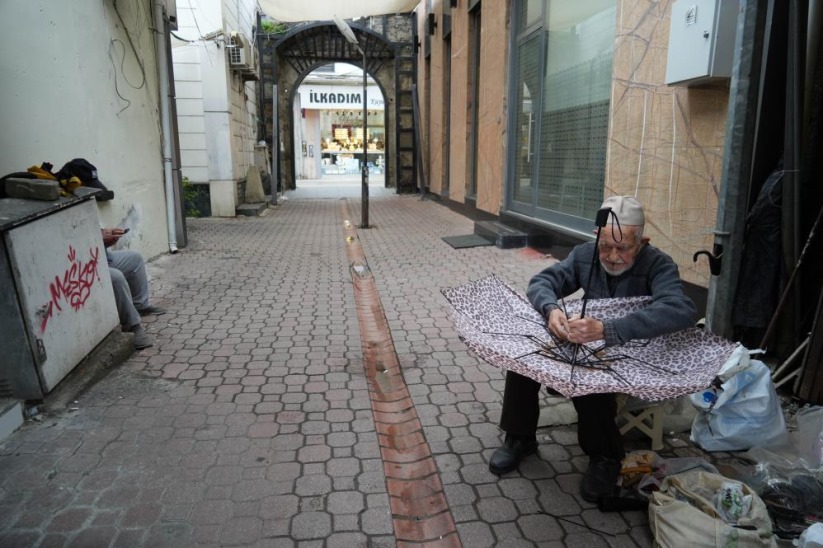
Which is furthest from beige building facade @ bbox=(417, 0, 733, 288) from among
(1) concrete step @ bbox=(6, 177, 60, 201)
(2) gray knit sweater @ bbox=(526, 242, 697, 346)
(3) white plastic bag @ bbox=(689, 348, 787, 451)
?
(1) concrete step @ bbox=(6, 177, 60, 201)

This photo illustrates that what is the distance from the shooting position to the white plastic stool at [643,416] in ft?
8.73

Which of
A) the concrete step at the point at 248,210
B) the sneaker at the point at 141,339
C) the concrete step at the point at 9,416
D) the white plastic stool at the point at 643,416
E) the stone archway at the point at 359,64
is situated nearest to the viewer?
the white plastic stool at the point at 643,416

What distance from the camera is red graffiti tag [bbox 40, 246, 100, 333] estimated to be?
319 centimetres

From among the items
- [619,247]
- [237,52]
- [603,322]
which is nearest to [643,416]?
[603,322]

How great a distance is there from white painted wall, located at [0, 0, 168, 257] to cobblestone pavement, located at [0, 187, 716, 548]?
1793mm

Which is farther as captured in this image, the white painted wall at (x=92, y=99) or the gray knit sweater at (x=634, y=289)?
the white painted wall at (x=92, y=99)

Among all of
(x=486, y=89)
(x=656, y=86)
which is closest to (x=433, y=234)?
(x=486, y=89)

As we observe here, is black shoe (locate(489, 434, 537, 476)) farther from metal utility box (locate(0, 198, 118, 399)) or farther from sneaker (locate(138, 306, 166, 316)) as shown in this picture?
sneaker (locate(138, 306, 166, 316))

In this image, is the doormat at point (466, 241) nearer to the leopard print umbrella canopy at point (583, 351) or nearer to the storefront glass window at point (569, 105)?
the storefront glass window at point (569, 105)

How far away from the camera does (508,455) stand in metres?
2.61

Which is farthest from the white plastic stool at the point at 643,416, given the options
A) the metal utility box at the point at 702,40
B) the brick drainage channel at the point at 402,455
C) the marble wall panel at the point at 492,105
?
the marble wall panel at the point at 492,105

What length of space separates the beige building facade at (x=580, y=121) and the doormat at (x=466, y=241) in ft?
1.95

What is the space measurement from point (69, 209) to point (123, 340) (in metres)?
1.05

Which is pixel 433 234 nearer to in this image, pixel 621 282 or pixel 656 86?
pixel 656 86
